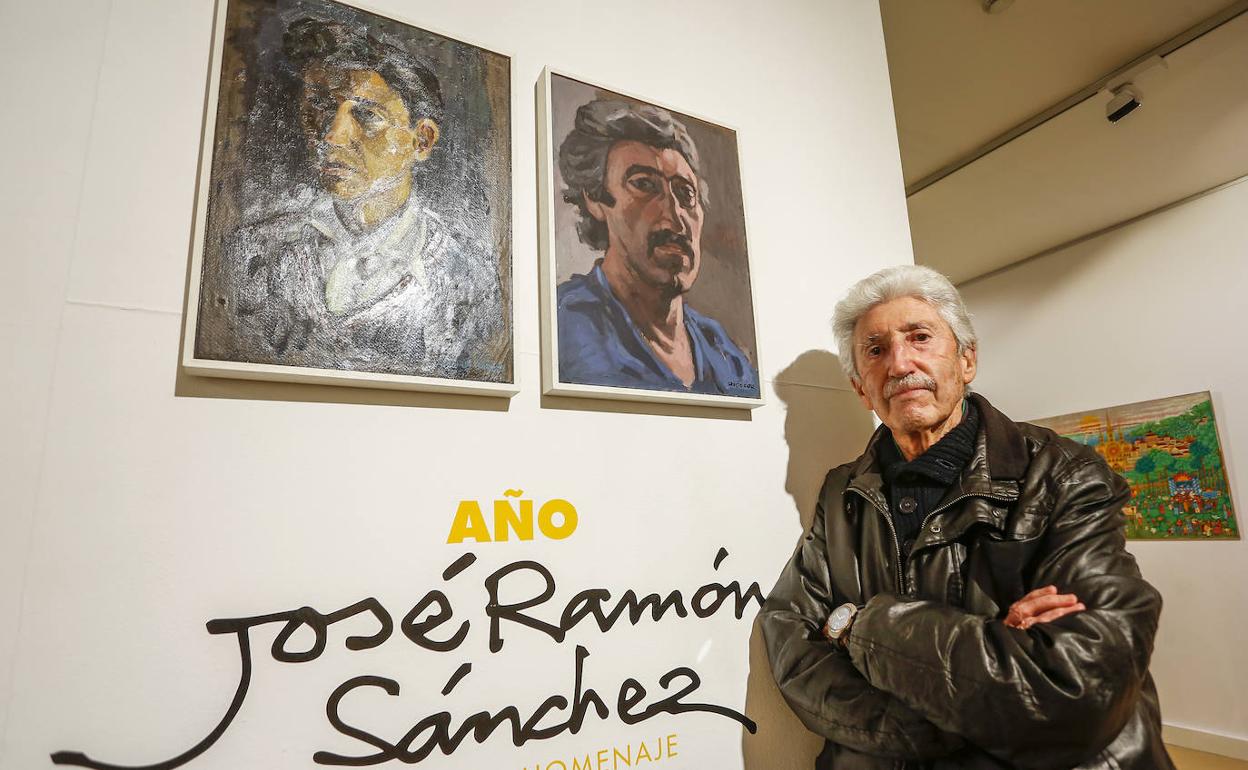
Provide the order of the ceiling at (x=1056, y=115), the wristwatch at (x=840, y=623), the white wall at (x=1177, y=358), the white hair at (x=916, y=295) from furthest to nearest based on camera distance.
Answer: the white wall at (x=1177, y=358) → the ceiling at (x=1056, y=115) → the white hair at (x=916, y=295) → the wristwatch at (x=840, y=623)

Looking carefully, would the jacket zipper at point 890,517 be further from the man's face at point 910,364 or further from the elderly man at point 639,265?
the elderly man at point 639,265

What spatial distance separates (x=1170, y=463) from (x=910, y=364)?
3627mm

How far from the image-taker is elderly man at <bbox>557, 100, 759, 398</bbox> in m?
1.22

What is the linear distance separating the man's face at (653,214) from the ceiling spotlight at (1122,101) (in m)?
2.55

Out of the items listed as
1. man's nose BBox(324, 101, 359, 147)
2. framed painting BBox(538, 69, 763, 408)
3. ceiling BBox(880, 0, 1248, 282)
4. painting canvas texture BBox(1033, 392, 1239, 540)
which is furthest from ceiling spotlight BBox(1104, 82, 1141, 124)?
man's nose BBox(324, 101, 359, 147)

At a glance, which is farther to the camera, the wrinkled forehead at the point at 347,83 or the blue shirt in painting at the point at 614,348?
the blue shirt in painting at the point at 614,348

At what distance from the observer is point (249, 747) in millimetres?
864

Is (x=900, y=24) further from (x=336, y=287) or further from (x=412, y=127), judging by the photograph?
(x=336, y=287)

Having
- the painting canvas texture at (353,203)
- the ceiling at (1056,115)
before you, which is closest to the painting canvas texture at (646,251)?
the painting canvas texture at (353,203)

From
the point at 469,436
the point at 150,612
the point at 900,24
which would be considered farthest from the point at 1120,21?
the point at 150,612

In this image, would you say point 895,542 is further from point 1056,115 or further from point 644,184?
point 1056,115

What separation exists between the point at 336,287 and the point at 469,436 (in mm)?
309

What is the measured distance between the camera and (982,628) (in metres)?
0.97

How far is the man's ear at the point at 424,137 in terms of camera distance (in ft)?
3.68
